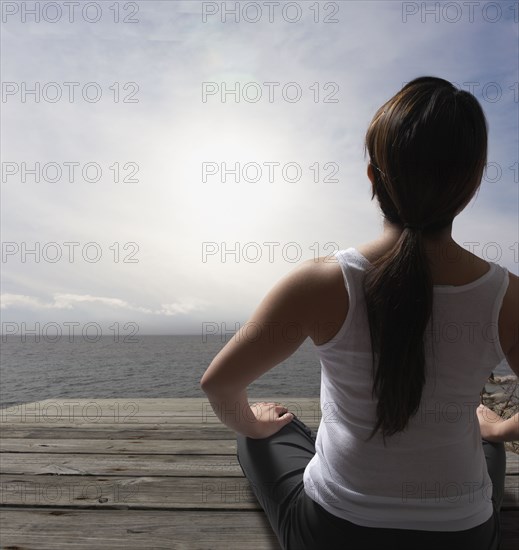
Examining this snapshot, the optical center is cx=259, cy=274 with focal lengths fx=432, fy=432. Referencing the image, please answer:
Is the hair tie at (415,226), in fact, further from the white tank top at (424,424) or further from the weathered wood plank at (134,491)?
the weathered wood plank at (134,491)


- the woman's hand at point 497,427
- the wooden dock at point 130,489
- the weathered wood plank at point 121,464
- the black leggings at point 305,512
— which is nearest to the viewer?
the black leggings at point 305,512

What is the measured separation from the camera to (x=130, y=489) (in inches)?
88.6

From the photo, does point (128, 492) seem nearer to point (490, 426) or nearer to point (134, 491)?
point (134, 491)

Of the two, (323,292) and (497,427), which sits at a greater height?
(323,292)

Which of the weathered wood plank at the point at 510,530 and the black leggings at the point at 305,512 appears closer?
the black leggings at the point at 305,512

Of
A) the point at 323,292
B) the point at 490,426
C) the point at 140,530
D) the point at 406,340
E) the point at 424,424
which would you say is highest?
the point at 323,292

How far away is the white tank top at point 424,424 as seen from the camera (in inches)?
47.3

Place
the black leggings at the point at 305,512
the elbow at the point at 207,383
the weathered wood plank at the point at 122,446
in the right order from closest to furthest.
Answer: the black leggings at the point at 305,512 < the elbow at the point at 207,383 < the weathered wood plank at the point at 122,446

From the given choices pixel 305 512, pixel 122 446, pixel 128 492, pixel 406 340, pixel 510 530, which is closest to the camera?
pixel 406 340

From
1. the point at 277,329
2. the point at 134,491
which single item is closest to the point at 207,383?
the point at 277,329

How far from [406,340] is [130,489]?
70.2 inches

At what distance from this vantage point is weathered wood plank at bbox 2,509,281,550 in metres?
1.77

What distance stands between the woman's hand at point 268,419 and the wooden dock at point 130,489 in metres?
0.45

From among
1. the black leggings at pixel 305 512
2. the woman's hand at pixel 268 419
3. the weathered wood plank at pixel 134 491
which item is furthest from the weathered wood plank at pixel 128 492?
the woman's hand at pixel 268 419
